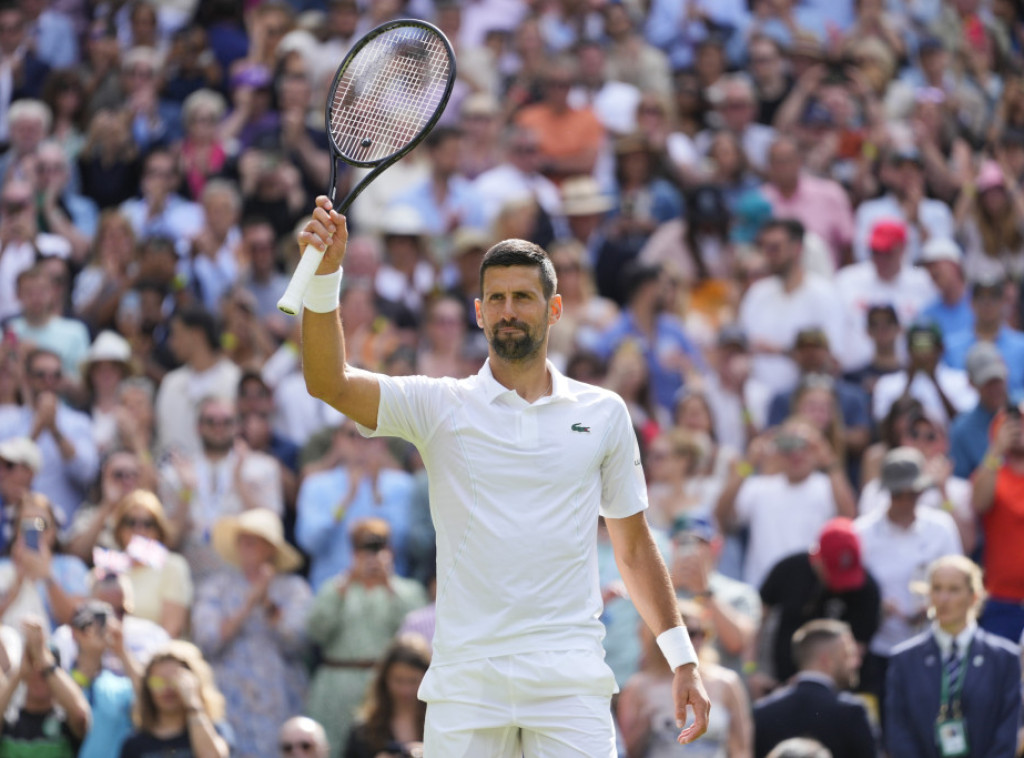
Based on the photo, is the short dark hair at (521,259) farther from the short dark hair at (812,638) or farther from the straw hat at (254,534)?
the straw hat at (254,534)

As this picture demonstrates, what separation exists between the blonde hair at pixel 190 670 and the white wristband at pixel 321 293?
4.18 m

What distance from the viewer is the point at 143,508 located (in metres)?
10.1

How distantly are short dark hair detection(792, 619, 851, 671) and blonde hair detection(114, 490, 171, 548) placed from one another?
148 inches

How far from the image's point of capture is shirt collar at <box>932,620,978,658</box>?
883cm

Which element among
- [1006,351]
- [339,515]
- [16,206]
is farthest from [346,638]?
[1006,351]

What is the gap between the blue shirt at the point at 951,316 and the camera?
13.5 metres

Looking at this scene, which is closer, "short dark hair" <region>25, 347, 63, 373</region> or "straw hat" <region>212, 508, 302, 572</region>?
"straw hat" <region>212, 508, 302, 572</region>

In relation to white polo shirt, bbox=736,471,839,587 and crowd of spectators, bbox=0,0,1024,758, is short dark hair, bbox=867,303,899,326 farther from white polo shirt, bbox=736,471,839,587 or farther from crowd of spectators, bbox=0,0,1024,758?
white polo shirt, bbox=736,471,839,587

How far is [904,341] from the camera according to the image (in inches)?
516

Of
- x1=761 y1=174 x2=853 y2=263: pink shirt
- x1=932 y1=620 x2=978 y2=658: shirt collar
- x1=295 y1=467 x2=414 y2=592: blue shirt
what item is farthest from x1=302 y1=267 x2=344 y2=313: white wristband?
x1=761 y1=174 x2=853 y2=263: pink shirt

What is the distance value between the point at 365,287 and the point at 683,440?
268 cm

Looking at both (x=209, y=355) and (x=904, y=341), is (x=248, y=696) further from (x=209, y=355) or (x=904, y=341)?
(x=904, y=341)

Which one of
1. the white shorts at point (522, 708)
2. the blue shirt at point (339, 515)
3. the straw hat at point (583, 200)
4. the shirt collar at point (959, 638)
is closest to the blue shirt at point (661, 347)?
the straw hat at point (583, 200)

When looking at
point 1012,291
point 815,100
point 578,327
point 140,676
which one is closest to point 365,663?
point 140,676
